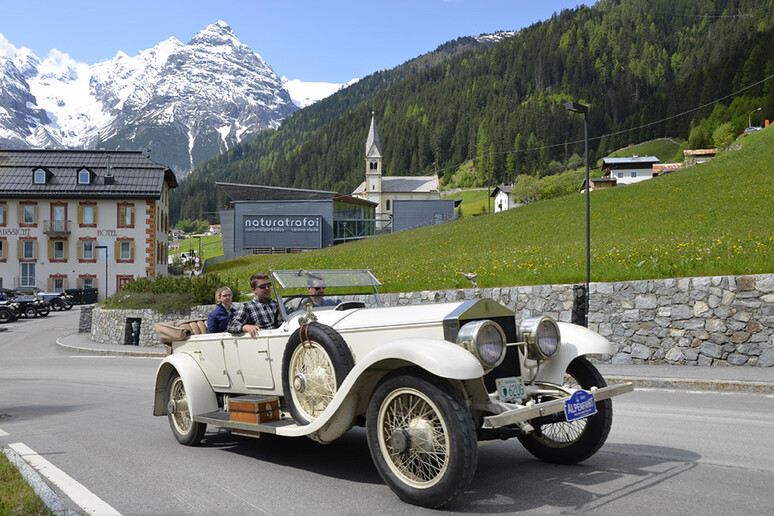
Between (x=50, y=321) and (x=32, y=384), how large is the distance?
27858mm

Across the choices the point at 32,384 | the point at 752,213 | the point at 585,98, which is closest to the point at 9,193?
the point at 32,384

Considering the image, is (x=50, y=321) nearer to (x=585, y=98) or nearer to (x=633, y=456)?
(x=633, y=456)

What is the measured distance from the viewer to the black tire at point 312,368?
5.29 meters

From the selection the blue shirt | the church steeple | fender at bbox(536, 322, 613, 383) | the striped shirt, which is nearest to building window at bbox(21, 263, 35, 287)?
the blue shirt

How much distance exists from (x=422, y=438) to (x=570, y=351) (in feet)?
5.38

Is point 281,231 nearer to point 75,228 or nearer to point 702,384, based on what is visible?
point 75,228

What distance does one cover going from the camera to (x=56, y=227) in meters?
59.7

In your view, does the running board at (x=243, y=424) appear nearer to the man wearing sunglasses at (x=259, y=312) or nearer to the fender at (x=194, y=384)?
the fender at (x=194, y=384)

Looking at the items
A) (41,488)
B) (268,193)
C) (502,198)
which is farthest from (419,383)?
(502,198)

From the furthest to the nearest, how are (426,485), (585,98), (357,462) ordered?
(585,98) → (357,462) → (426,485)

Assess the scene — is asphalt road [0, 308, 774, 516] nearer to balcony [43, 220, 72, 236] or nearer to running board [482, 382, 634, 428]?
running board [482, 382, 634, 428]

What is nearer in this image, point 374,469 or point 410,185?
point 374,469

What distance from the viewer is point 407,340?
4.68 m

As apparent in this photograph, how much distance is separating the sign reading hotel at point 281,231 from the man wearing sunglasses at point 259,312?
69902mm
